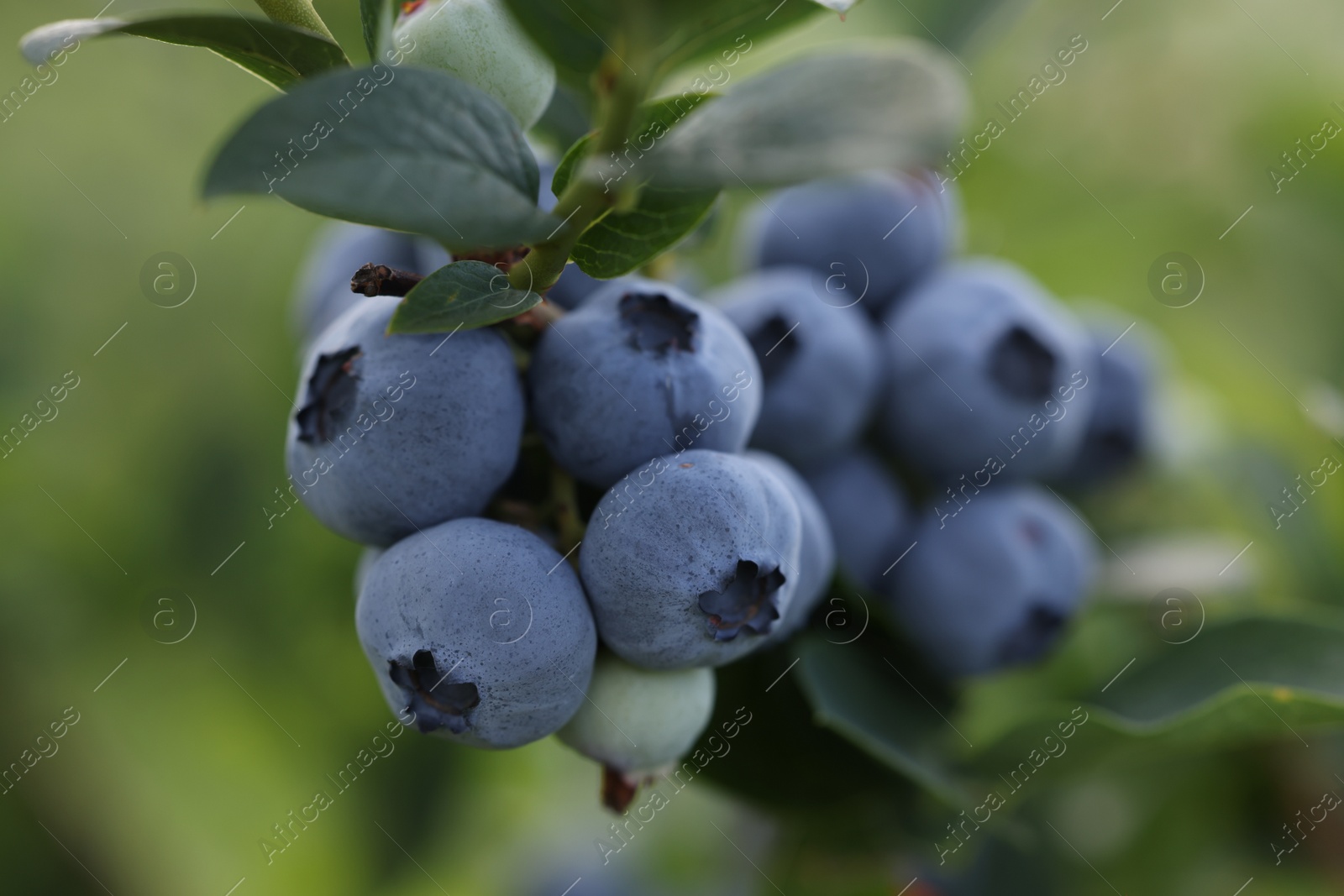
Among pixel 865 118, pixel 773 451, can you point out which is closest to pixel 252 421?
pixel 773 451

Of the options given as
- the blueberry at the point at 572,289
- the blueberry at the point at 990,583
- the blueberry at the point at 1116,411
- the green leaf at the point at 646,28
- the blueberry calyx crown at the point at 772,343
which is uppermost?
the green leaf at the point at 646,28

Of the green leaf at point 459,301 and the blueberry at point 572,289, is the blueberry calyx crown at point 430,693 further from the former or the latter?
the blueberry at point 572,289

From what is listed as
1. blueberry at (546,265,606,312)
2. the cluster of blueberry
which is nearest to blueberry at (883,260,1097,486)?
the cluster of blueberry

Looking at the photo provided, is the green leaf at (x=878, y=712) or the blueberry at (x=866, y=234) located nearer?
the green leaf at (x=878, y=712)

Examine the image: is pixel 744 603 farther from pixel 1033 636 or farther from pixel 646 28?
pixel 1033 636

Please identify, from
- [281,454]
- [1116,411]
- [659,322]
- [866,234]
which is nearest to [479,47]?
[659,322]

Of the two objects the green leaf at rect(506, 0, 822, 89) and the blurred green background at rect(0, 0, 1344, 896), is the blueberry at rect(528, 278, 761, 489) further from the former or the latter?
the blurred green background at rect(0, 0, 1344, 896)

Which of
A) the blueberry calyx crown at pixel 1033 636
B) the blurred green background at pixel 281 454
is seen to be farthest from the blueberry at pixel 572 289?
the blurred green background at pixel 281 454
